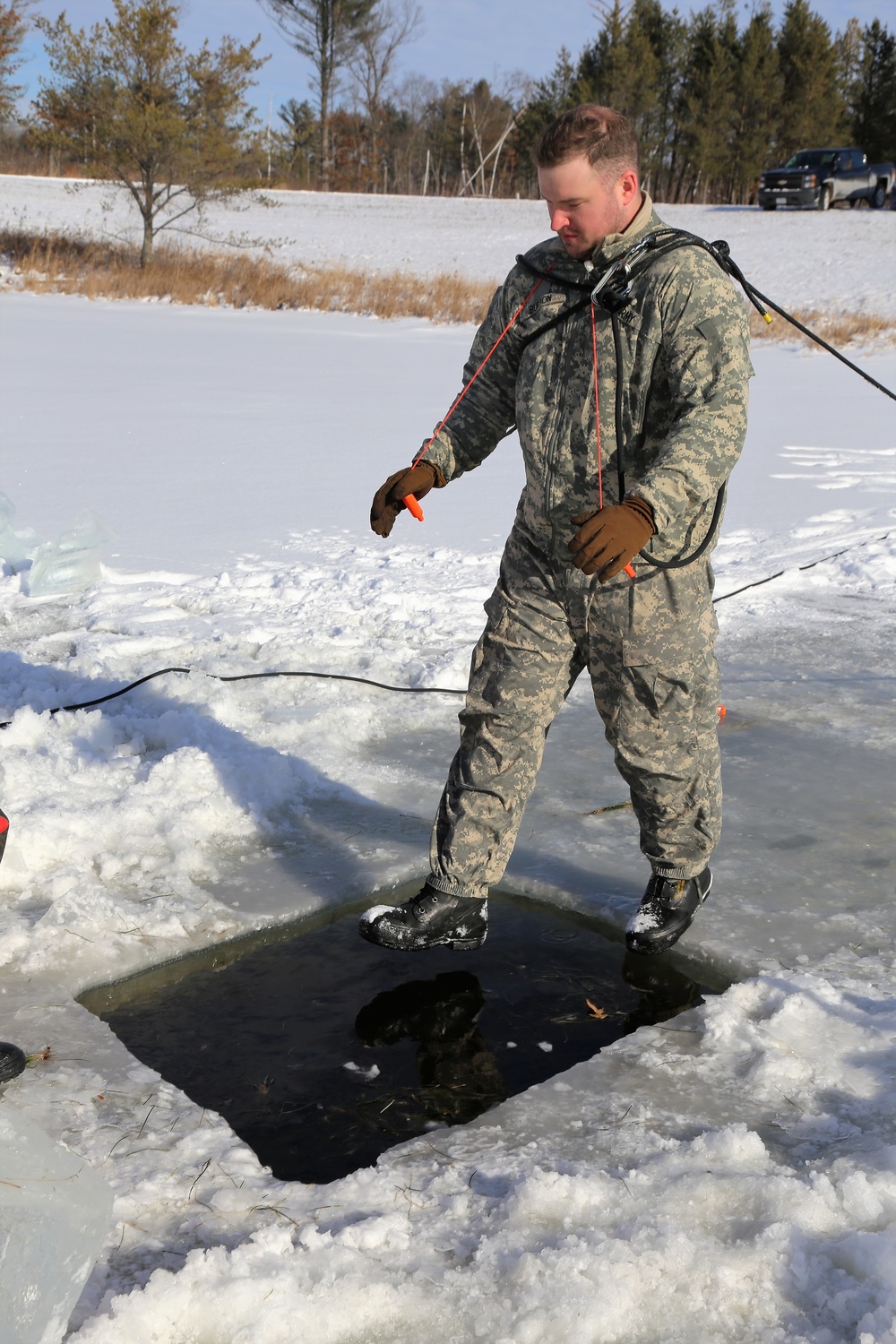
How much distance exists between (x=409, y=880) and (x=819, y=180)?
33.6 meters

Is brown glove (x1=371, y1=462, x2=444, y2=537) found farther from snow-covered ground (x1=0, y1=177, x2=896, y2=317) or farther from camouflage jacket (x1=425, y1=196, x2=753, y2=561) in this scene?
snow-covered ground (x1=0, y1=177, x2=896, y2=317)

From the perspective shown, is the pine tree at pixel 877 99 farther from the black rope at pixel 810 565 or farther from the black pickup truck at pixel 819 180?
the black rope at pixel 810 565

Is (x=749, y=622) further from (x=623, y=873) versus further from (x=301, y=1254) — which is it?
(x=301, y=1254)

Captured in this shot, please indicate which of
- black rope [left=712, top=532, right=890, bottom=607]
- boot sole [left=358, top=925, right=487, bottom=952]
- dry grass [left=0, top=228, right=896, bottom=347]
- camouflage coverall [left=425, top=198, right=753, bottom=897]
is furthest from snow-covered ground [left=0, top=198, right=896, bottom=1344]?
dry grass [left=0, top=228, right=896, bottom=347]

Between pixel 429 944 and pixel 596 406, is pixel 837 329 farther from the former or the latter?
pixel 429 944

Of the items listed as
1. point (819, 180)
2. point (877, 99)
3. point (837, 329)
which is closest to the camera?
point (837, 329)

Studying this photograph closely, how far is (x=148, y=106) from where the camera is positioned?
71.9 feet

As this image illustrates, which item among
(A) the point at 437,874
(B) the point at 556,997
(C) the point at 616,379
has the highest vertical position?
(C) the point at 616,379

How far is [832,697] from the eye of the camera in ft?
14.7

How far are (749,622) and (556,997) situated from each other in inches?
122

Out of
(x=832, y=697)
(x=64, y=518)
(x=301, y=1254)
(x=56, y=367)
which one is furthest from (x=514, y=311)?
(x=56, y=367)

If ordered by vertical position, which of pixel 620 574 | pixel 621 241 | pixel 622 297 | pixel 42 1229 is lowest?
pixel 42 1229

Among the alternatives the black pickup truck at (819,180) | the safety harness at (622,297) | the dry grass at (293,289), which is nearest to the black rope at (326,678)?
the safety harness at (622,297)

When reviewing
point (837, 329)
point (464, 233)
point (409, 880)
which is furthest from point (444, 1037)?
point (464, 233)
